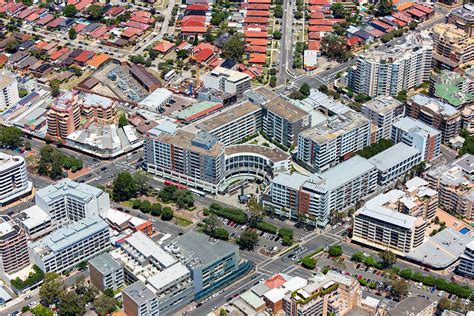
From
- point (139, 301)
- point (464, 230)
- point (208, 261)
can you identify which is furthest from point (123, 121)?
point (464, 230)

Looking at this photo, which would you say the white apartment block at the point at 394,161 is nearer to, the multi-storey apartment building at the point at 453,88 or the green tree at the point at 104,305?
the multi-storey apartment building at the point at 453,88

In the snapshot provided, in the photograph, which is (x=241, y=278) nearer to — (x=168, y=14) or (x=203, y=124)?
(x=203, y=124)

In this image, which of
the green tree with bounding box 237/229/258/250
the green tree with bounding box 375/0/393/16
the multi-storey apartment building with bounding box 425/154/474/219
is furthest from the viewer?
the green tree with bounding box 375/0/393/16

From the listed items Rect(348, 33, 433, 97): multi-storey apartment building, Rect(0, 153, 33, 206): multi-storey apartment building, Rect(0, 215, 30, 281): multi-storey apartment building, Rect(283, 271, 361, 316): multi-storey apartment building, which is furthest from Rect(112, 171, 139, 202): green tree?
Rect(348, 33, 433, 97): multi-storey apartment building

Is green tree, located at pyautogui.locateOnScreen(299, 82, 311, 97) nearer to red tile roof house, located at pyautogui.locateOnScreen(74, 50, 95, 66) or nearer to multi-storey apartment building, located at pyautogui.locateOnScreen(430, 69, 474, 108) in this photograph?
multi-storey apartment building, located at pyautogui.locateOnScreen(430, 69, 474, 108)

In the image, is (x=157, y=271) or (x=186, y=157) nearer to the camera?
(x=157, y=271)

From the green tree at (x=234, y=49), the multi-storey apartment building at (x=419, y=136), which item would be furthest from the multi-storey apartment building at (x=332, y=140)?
the green tree at (x=234, y=49)

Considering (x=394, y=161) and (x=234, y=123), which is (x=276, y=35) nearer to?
(x=234, y=123)
